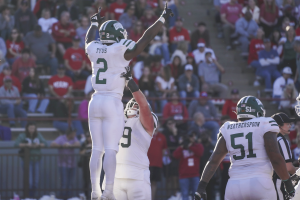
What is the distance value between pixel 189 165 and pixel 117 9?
257 inches

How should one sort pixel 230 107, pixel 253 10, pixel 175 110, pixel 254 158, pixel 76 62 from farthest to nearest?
pixel 253 10 < pixel 76 62 < pixel 230 107 < pixel 175 110 < pixel 254 158

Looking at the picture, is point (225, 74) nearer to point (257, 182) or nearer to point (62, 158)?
point (62, 158)

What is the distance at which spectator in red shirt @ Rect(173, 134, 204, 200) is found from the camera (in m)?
11.3

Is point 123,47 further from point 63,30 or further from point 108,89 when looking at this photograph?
point 63,30

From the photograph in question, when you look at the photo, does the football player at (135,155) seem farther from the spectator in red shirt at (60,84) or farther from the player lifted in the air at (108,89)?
the spectator in red shirt at (60,84)

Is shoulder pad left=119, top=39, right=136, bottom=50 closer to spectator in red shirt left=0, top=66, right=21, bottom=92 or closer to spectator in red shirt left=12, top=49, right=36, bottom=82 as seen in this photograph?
spectator in red shirt left=0, top=66, right=21, bottom=92

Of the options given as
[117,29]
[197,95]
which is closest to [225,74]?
[197,95]

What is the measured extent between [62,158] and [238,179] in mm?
6468

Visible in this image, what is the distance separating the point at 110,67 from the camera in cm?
667

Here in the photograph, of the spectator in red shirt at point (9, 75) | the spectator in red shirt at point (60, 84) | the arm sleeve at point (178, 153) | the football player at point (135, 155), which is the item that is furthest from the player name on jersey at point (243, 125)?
the spectator in red shirt at point (9, 75)

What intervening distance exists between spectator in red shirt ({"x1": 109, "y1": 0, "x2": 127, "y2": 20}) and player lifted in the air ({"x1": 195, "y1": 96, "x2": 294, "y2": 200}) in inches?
408

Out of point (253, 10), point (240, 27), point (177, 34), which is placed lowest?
point (177, 34)

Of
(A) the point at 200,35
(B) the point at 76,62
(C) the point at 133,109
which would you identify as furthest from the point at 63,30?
(C) the point at 133,109

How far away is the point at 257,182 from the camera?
600 centimetres
